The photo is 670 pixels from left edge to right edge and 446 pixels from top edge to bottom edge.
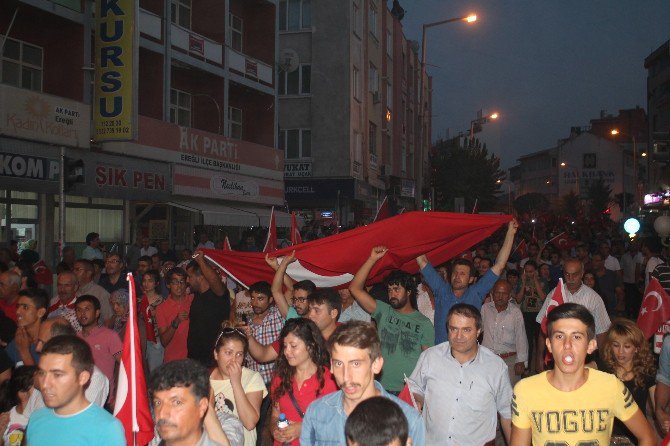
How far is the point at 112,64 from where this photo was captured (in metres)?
18.8

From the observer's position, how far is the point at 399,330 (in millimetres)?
6910

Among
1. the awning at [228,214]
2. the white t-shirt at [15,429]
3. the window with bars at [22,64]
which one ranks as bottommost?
the white t-shirt at [15,429]

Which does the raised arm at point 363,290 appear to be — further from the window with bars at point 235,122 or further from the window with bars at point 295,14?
the window with bars at point 295,14

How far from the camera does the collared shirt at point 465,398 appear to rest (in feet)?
17.5

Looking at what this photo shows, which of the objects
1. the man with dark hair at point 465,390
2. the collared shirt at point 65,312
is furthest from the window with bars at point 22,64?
the man with dark hair at point 465,390

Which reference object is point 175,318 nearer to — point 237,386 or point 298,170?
point 237,386

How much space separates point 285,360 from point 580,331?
2.07 metres

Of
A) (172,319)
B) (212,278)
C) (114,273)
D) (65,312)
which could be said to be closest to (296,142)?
(114,273)

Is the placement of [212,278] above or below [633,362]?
above

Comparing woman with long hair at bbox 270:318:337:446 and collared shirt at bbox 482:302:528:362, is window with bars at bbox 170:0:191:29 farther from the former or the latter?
woman with long hair at bbox 270:318:337:446

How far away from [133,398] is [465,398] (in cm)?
227

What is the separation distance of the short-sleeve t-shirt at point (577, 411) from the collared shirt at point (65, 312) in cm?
477

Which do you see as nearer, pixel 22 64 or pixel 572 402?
pixel 572 402

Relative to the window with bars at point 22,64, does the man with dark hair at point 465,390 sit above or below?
below
